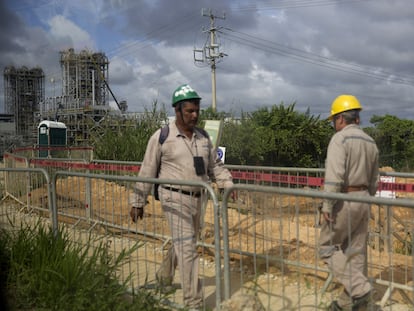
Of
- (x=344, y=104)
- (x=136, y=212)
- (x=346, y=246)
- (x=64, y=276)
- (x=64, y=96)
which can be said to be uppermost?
(x=64, y=96)

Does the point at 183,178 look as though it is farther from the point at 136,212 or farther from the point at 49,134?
the point at 49,134

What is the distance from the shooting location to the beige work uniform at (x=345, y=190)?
3.58m

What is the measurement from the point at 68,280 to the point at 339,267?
7.25 feet

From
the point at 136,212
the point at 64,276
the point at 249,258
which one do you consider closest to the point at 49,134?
the point at 249,258

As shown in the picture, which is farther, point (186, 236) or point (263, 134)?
point (263, 134)

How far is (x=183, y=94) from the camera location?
13.2ft

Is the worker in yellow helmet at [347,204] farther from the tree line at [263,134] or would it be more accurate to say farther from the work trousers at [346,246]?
the tree line at [263,134]

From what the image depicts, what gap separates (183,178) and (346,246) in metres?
1.52

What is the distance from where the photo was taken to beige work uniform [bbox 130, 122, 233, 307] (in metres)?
3.82

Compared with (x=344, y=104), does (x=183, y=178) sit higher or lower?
lower

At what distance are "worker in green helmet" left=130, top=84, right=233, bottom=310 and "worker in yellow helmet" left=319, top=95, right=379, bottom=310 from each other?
1.04 m

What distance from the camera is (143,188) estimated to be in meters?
4.10

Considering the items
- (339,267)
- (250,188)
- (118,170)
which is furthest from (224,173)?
(118,170)

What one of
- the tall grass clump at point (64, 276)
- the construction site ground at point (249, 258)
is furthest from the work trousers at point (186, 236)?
the tall grass clump at point (64, 276)
